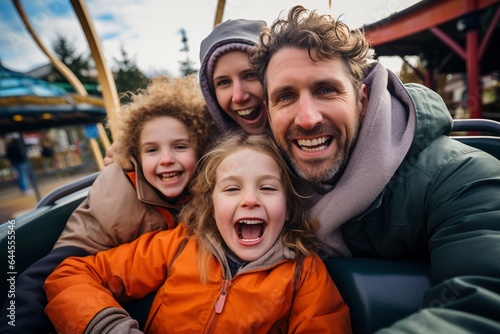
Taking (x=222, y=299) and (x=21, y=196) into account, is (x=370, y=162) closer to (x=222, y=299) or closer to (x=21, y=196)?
(x=222, y=299)

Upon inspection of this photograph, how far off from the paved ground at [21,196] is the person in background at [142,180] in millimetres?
5774

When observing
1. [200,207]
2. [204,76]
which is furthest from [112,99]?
[200,207]

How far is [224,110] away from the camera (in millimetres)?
2053

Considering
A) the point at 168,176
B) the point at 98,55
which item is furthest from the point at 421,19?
the point at 168,176

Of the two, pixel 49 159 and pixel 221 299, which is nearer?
pixel 221 299

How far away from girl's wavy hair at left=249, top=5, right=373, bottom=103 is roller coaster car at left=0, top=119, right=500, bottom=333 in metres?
0.72

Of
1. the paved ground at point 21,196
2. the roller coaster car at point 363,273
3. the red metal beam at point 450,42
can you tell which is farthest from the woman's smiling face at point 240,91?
the paved ground at point 21,196

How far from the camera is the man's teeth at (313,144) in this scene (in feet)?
4.72

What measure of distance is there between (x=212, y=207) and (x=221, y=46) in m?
1.03

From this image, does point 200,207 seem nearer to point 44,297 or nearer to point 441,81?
point 44,297

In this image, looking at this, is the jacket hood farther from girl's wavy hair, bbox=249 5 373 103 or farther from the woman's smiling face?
girl's wavy hair, bbox=249 5 373 103

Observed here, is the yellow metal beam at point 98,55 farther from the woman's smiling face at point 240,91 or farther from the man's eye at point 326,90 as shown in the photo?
the man's eye at point 326,90

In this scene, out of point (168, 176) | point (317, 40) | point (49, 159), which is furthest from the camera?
point (49, 159)

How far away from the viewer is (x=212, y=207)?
1607mm
